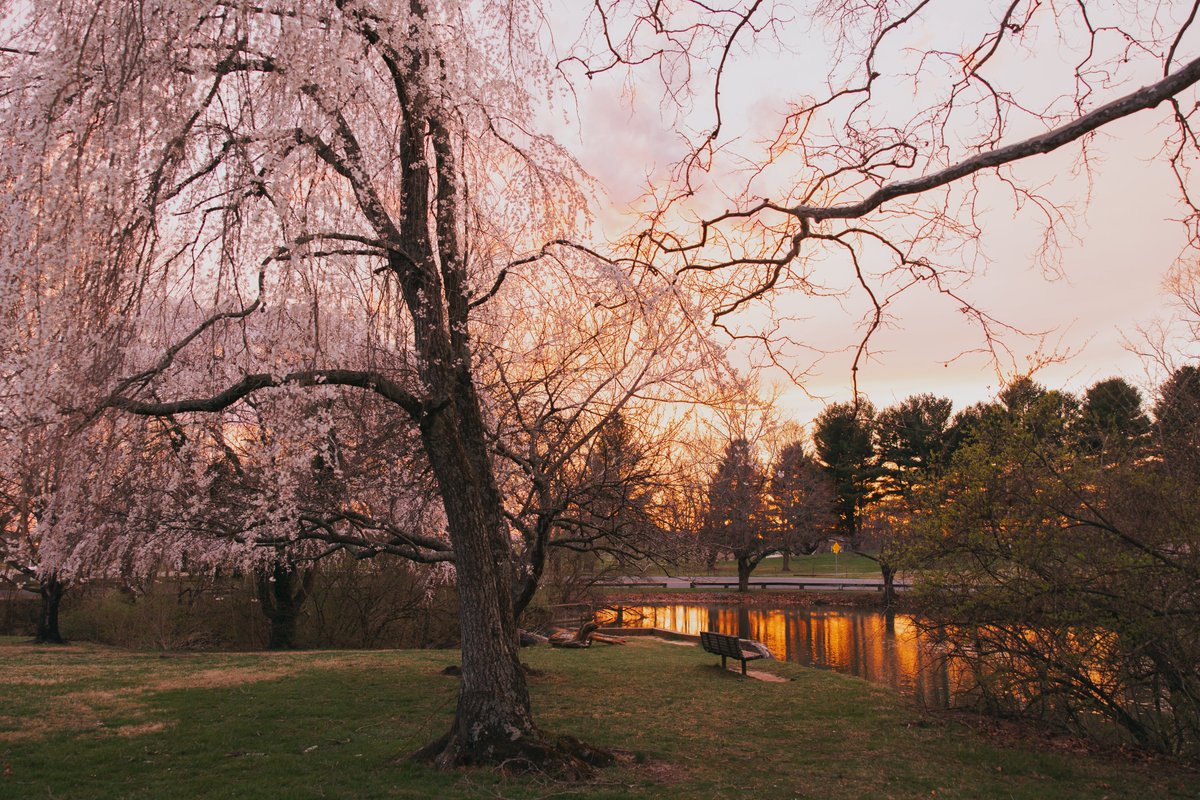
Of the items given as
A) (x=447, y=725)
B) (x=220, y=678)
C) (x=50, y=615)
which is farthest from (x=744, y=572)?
(x=447, y=725)

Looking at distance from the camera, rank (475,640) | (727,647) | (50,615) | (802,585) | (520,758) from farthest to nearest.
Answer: (802,585) < (50,615) < (727,647) < (475,640) < (520,758)

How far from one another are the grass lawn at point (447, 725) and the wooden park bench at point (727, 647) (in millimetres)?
347

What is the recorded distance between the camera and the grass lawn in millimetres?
6344

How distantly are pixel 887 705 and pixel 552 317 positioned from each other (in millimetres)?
6559

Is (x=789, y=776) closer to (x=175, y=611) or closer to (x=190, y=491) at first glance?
(x=190, y=491)

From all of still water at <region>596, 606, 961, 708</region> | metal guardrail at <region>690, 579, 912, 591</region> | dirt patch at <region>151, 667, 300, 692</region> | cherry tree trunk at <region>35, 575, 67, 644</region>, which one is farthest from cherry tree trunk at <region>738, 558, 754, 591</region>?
dirt patch at <region>151, 667, 300, 692</region>

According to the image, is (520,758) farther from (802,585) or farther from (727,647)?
(802,585)

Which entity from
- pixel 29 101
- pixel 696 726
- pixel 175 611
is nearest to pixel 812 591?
pixel 175 611

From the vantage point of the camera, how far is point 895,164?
4852 mm

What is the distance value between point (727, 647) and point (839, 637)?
31.8 ft

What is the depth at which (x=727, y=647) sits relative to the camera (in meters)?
12.9

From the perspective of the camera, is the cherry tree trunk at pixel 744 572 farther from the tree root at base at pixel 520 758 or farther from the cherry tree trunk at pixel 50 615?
the tree root at base at pixel 520 758

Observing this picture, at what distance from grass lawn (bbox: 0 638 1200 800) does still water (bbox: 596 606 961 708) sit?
5.31 feet

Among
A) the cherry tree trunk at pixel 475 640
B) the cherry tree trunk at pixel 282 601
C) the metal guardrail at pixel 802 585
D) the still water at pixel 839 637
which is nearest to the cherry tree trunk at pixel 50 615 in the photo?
the cherry tree trunk at pixel 282 601
